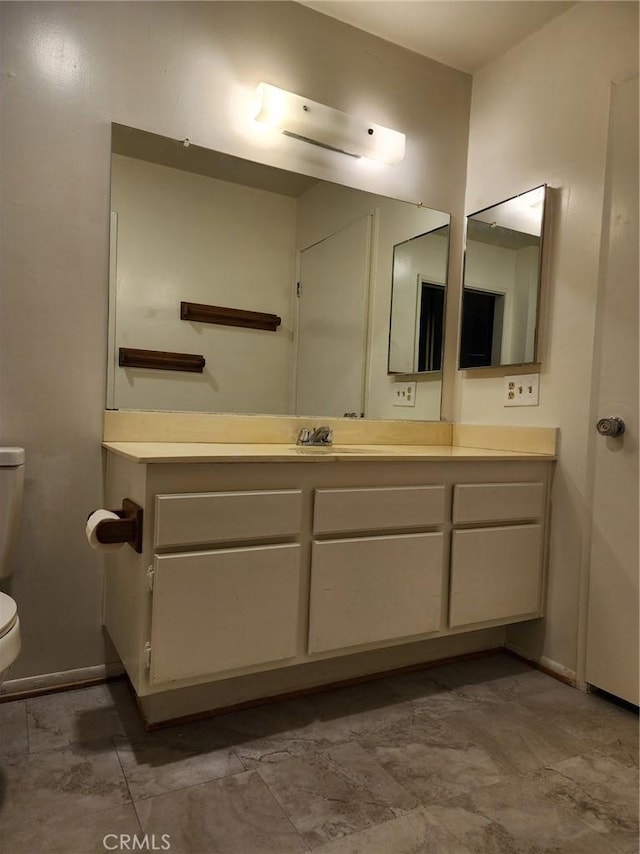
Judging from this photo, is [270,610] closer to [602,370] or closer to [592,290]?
[602,370]

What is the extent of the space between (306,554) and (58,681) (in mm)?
882

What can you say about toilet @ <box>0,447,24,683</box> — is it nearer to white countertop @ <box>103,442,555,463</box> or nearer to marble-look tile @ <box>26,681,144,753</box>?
white countertop @ <box>103,442,555,463</box>

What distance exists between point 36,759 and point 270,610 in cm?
66

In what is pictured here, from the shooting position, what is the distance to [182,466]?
1.31 metres

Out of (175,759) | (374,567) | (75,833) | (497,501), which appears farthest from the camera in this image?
(497,501)

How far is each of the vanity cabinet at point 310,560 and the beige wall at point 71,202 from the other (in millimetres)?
145

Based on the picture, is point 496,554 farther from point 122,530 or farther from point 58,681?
point 58,681

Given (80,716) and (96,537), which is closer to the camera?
(96,537)

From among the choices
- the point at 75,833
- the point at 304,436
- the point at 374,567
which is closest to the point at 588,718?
the point at 374,567

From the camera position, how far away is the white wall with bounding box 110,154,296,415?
1.72 meters

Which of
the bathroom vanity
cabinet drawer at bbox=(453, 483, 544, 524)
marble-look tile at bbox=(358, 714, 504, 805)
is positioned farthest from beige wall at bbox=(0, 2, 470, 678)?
cabinet drawer at bbox=(453, 483, 544, 524)

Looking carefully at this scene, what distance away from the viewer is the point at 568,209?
1896 millimetres

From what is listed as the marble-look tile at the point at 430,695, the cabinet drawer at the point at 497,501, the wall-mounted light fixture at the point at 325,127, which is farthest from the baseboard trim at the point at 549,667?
the wall-mounted light fixture at the point at 325,127

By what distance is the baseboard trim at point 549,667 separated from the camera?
72.2 inches
